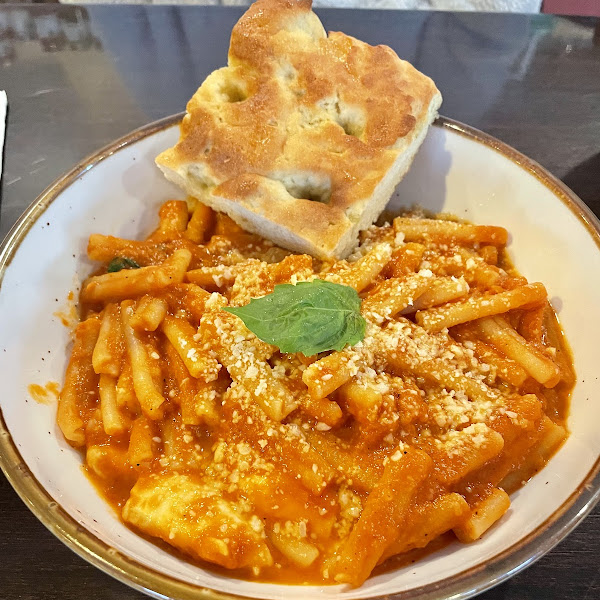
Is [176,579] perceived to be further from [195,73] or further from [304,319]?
[195,73]

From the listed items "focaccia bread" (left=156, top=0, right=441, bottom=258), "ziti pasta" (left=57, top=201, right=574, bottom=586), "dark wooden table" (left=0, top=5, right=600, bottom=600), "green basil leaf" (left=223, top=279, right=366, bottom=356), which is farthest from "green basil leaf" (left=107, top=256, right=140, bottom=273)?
"dark wooden table" (left=0, top=5, right=600, bottom=600)

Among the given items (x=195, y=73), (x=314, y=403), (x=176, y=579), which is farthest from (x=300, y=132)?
(x=195, y=73)

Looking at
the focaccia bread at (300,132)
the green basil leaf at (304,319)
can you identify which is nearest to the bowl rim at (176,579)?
the green basil leaf at (304,319)

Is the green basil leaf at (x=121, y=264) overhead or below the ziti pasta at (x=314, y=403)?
overhead

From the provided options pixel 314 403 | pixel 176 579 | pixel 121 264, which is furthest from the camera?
pixel 121 264

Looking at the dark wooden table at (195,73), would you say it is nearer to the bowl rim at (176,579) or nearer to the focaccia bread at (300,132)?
the focaccia bread at (300,132)

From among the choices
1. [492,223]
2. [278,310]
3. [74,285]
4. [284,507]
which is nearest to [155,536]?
[284,507]
